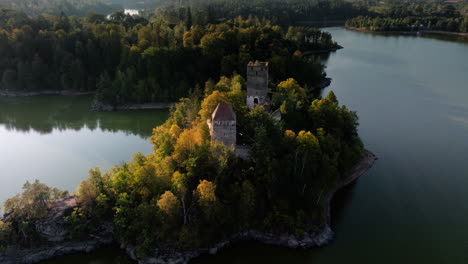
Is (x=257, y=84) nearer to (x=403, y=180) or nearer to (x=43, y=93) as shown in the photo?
(x=403, y=180)

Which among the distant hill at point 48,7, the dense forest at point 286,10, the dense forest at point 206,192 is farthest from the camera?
the dense forest at point 286,10

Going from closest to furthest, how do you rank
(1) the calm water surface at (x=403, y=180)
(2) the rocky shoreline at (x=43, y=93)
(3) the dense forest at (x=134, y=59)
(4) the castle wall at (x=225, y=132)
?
(1) the calm water surface at (x=403, y=180), (4) the castle wall at (x=225, y=132), (3) the dense forest at (x=134, y=59), (2) the rocky shoreline at (x=43, y=93)

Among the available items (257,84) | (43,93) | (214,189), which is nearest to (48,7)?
(43,93)

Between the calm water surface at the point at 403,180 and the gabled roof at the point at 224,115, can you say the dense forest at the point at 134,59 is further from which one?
the gabled roof at the point at 224,115

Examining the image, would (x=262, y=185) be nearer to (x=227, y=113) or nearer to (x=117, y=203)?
(x=227, y=113)

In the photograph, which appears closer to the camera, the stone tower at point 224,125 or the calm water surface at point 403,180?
the calm water surface at point 403,180

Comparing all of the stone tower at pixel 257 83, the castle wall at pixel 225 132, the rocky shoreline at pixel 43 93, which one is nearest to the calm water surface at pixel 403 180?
the castle wall at pixel 225 132

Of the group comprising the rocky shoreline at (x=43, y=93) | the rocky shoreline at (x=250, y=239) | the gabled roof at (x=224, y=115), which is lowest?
the rocky shoreline at (x=250, y=239)
